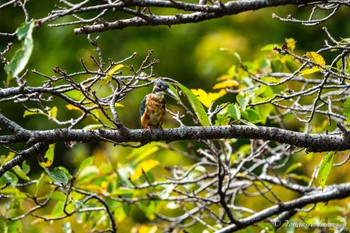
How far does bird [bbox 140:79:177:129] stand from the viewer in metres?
3.03

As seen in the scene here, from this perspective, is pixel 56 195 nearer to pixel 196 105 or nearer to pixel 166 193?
pixel 166 193

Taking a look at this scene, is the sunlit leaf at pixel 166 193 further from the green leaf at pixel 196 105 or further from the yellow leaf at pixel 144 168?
the green leaf at pixel 196 105

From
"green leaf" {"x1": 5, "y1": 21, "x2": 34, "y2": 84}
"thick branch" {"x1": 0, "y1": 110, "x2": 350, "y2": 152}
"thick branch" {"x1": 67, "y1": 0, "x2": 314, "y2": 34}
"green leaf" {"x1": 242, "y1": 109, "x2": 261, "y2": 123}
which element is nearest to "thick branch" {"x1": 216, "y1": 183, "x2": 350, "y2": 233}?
"green leaf" {"x1": 242, "y1": 109, "x2": 261, "y2": 123}

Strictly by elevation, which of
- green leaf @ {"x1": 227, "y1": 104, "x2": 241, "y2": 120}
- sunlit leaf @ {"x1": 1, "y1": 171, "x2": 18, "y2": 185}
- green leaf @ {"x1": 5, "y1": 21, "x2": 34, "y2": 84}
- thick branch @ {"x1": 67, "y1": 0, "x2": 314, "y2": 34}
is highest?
green leaf @ {"x1": 5, "y1": 21, "x2": 34, "y2": 84}

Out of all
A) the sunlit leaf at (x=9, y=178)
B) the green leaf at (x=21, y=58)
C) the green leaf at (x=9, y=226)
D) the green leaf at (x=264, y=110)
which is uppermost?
the green leaf at (x=21, y=58)

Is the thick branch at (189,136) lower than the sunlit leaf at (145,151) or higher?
higher

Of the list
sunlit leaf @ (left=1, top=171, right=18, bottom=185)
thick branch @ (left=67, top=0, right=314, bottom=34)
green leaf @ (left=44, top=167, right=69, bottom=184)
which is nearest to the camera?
thick branch @ (left=67, top=0, right=314, bottom=34)

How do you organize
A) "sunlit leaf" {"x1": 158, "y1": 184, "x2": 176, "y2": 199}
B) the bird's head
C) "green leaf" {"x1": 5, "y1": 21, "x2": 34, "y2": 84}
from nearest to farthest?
1. "green leaf" {"x1": 5, "y1": 21, "x2": 34, "y2": 84}
2. the bird's head
3. "sunlit leaf" {"x1": 158, "y1": 184, "x2": 176, "y2": 199}

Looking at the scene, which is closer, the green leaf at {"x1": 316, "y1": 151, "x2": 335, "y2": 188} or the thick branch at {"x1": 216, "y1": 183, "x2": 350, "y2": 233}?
the green leaf at {"x1": 316, "y1": 151, "x2": 335, "y2": 188}

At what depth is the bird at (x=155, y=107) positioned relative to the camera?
119 inches

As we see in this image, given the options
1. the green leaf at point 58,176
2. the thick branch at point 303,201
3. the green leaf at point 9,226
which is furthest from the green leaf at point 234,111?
the green leaf at point 9,226

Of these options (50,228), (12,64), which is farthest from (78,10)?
(50,228)

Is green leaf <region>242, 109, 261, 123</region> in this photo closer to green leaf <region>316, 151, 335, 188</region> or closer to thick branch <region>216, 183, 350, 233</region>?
green leaf <region>316, 151, 335, 188</region>

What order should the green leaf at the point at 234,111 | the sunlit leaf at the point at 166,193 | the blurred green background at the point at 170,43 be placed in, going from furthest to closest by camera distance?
the blurred green background at the point at 170,43 < the sunlit leaf at the point at 166,193 < the green leaf at the point at 234,111
